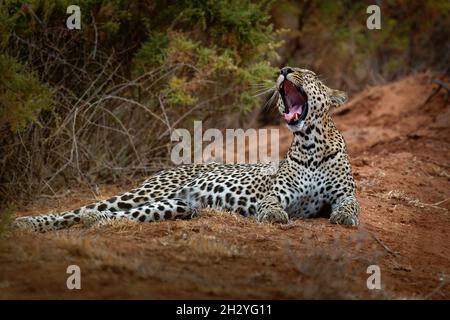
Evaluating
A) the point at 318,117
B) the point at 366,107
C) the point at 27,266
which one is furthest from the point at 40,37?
the point at 366,107

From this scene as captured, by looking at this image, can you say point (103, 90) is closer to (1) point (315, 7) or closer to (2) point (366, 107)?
(2) point (366, 107)

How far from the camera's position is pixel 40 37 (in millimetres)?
10922

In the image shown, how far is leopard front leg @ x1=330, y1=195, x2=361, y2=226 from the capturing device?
859 cm

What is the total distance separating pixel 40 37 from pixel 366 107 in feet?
27.9

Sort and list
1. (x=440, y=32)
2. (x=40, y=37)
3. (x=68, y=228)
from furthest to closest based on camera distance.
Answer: (x=440, y=32), (x=40, y=37), (x=68, y=228)

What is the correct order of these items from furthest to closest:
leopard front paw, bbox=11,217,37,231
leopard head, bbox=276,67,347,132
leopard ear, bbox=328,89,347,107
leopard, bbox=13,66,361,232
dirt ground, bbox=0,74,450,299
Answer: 1. leopard ear, bbox=328,89,347,107
2. leopard head, bbox=276,67,347,132
3. leopard, bbox=13,66,361,232
4. leopard front paw, bbox=11,217,37,231
5. dirt ground, bbox=0,74,450,299

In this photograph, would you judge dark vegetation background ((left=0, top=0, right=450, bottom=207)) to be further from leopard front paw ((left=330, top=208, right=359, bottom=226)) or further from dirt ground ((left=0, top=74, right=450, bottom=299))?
leopard front paw ((left=330, top=208, right=359, bottom=226))

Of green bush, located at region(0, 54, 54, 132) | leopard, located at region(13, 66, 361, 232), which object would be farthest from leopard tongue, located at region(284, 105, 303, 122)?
green bush, located at region(0, 54, 54, 132)

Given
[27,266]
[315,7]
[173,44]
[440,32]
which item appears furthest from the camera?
[440,32]

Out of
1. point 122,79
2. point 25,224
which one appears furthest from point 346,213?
point 122,79

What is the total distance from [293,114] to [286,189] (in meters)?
0.84

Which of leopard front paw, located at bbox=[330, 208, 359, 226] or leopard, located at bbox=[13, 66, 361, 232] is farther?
leopard, located at bbox=[13, 66, 361, 232]

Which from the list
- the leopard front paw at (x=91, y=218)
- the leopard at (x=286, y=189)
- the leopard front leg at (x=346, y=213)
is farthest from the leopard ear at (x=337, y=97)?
the leopard front paw at (x=91, y=218)

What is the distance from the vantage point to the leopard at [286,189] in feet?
28.7
